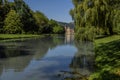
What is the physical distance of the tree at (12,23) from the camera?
3219 inches

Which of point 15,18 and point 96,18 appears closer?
point 96,18

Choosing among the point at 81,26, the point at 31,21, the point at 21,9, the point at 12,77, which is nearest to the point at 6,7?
the point at 21,9

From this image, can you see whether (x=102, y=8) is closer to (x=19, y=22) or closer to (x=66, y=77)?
(x=66, y=77)

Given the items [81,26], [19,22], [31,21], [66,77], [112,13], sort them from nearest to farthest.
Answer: [66,77] → [112,13] → [81,26] → [19,22] → [31,21]

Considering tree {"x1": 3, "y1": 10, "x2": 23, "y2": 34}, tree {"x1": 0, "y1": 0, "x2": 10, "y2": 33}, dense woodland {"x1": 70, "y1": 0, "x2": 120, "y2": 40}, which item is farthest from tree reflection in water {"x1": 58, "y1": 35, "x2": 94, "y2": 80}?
tree {"x1": 0, "y1": 0, "x2": 10, "y2": 33}

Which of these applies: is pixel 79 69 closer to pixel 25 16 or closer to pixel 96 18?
pixel 96 18

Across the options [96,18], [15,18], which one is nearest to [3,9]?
[15,18]

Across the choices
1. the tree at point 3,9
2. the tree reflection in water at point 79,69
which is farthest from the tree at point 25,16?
the tree reflection in water at point 79,69

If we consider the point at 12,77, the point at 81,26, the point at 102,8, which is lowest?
the point at 12,77

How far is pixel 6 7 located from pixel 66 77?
80246mm

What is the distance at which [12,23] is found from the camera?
81.4m

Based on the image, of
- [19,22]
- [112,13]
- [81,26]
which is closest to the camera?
[112,13]

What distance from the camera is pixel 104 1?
1460 inches

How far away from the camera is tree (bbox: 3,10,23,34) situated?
81750 mm
